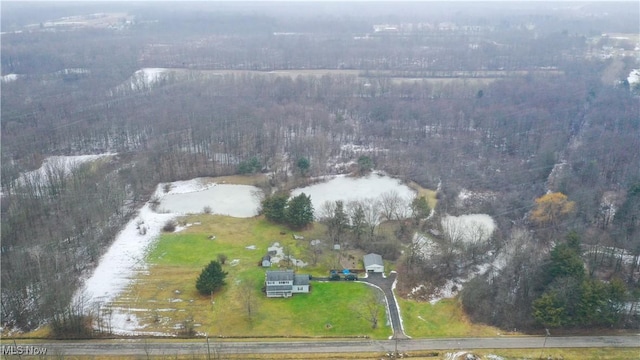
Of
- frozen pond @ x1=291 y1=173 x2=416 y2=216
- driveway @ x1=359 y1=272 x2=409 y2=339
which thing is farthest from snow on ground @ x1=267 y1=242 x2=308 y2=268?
frozen pond @ x1=291 y1=173 x2=416 y2=216

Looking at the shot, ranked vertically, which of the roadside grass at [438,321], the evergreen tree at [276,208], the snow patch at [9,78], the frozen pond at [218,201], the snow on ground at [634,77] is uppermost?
the snow on ground at [634,77]

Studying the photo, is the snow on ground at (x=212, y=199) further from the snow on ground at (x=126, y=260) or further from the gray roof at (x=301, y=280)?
the gray roof at (x=301, y=280)

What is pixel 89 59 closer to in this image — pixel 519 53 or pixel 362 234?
pixel 362 234

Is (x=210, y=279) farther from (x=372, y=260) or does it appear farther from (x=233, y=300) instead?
(x=372, y=260)

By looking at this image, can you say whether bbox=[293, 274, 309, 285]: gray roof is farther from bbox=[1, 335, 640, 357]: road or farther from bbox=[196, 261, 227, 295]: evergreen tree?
bbox=[1, 335, 640, 357]: road

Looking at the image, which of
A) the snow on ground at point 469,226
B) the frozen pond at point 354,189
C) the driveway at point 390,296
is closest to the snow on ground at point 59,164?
the frozen pond at point 354,189

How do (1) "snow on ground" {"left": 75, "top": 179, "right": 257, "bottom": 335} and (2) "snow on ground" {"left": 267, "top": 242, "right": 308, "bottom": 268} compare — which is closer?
(1) "snow on ground" {"left": 75, "top": 179, "right": 257, "bottom": 335}

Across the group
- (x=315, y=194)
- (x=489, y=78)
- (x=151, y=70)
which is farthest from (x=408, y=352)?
(x=151, y=70)
